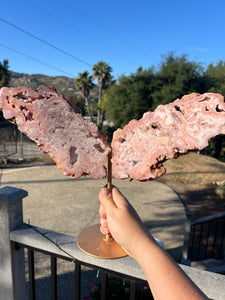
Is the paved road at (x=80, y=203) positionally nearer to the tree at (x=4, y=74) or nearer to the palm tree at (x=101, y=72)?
the tree at (x=4, y=74)

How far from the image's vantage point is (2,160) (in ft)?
32.9

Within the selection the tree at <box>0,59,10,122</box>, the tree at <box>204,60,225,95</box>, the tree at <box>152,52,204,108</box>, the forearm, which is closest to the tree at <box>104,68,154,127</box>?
the tree at <box>152,52,204,108</box>

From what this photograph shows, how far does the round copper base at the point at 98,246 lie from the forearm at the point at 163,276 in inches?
17.5

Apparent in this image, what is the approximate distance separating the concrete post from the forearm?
4.92ft

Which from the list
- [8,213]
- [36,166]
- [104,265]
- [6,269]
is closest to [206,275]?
[104,265]

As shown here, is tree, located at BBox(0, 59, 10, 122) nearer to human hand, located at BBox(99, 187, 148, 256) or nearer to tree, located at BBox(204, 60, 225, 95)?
tree, located at BBox(204, 60, 225, 95)

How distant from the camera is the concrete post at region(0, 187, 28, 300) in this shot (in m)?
1.89

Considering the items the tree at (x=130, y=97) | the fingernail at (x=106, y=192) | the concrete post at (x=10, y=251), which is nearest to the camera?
the fingernail at (x=106, y=192)

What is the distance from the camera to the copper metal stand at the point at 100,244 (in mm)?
1239

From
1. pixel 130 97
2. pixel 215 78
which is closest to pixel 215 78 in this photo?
pixel 215 78

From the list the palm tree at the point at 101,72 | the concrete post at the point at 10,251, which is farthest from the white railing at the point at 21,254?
the palm tree at the point at 101,72

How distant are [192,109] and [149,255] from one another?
30.0 inches

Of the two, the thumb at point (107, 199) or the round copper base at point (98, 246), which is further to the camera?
the round copper base at point (98, 246)

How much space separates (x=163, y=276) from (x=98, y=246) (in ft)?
2.17
